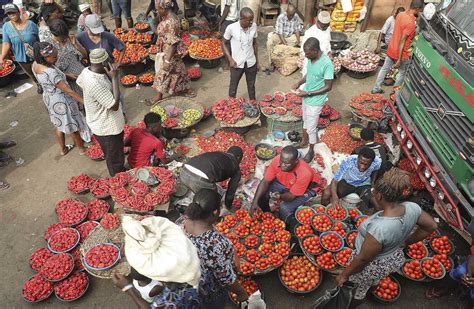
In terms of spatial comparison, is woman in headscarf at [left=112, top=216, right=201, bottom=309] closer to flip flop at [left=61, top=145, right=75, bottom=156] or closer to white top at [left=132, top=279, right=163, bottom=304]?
white top at [left=132, top=279, right=163, bottom=304]

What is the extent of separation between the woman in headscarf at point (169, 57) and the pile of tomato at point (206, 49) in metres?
1.33

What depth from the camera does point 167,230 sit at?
8.29 ft

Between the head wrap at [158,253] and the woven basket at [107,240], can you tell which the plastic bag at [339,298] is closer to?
the head wrap at [158,253]

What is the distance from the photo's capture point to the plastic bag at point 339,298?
12.4ft

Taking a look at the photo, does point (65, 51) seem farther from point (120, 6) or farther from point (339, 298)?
point (339, 298)

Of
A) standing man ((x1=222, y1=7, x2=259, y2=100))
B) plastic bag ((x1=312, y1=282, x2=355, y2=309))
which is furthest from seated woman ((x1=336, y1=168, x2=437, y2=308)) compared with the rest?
standing man ((x1=222, y1=7, x2=259, y2=100))

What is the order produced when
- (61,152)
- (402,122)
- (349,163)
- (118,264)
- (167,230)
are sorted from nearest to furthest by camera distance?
(167,230) < (118,264) < (349,163) < (402,122) < (61,152)

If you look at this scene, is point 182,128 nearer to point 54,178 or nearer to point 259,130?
point 259,130

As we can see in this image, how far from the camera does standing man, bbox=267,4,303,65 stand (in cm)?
936

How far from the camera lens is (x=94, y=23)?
634 cm

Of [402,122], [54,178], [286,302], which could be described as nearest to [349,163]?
[402,122]

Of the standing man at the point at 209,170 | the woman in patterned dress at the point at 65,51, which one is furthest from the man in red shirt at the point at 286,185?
the woman in patterned dress at the point at 65,51

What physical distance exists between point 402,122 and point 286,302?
3.52 meters

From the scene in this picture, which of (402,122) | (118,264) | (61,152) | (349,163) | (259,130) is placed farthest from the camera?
(259,130)
